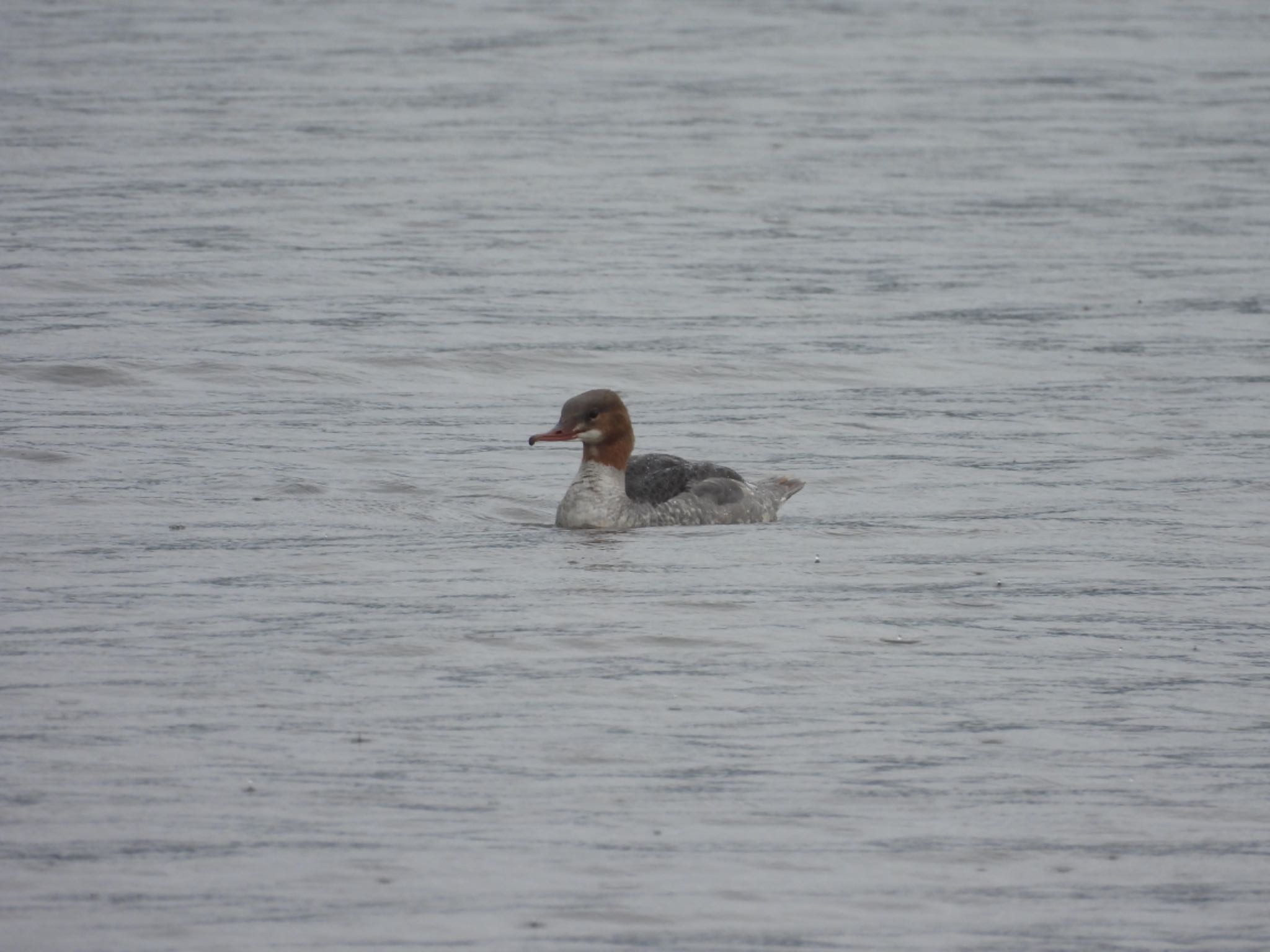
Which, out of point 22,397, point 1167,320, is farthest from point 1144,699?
point 1167,320

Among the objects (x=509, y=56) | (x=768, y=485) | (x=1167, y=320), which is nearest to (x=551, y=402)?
(x=768, y=485)

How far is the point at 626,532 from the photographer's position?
46.1ft

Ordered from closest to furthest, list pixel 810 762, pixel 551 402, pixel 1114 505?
pixel 810 762, pixel 1114 505, pixel 551 402

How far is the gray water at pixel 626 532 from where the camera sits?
26.6ft

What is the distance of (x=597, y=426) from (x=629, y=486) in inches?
18.8

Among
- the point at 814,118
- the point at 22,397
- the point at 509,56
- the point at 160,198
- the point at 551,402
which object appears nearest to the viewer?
the point at 22,397

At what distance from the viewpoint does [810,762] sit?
9.23 m

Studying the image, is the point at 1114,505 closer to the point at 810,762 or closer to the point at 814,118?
the point at 810,762

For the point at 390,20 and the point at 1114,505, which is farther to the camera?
the point at 390,20

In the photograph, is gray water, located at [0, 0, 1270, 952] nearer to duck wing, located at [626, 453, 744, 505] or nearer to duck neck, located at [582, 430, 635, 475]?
duck wing, located at [626, 453, 744, 505]

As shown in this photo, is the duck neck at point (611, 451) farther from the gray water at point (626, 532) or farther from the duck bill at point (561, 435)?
the gray water at point (626, 532)

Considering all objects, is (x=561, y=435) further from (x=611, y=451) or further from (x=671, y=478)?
(x=671, y=478)

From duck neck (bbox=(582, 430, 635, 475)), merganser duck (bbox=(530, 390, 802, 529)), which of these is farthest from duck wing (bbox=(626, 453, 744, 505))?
duck neck (bbox=(582, 430, 635, 475))

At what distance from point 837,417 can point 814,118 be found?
15.2 metres
